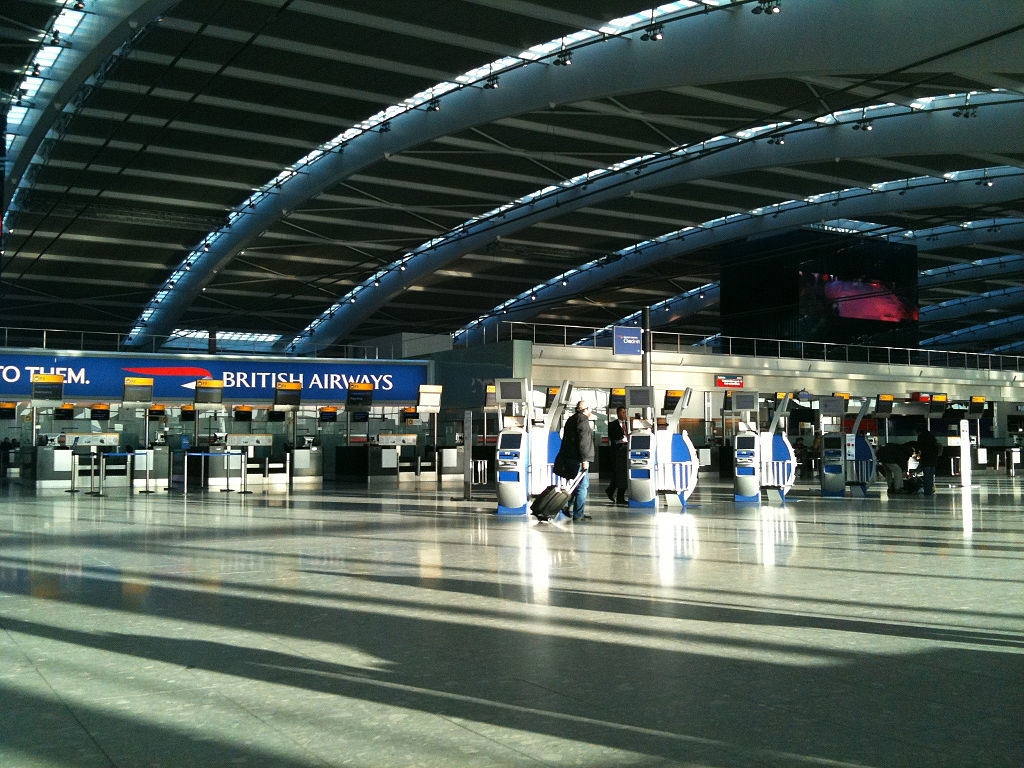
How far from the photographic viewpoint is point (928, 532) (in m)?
11.4

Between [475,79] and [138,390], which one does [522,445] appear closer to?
[475,79]

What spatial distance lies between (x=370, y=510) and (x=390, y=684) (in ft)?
38.8

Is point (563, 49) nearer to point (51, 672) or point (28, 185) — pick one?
point (28, 185)

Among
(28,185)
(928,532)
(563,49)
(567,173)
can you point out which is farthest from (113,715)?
(28,185)

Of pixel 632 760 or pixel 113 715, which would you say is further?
pixel 113 715

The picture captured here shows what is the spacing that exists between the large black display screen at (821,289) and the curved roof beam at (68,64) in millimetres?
24408

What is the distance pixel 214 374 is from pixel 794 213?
20.8 metres

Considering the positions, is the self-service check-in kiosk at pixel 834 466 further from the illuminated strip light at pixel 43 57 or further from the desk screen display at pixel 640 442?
the illuminated strip light at pixel 43 57

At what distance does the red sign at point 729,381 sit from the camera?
3419 centimetres

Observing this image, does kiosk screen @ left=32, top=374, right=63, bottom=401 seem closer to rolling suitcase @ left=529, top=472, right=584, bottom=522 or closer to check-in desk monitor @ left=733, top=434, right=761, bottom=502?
rolling suitcase @ left=529, top=472, right=584, bottom=522

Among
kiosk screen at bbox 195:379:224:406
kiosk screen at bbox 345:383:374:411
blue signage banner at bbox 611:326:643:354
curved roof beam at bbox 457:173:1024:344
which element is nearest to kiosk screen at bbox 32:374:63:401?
kiosk screen at bbox 195:379:224:406

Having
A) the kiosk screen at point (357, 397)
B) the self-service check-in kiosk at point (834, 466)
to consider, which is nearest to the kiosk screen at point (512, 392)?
the self-service check-in kiosk at point (834, 466)

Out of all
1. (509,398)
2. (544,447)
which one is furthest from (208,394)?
(544,447)

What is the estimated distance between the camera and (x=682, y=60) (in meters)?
20.8
